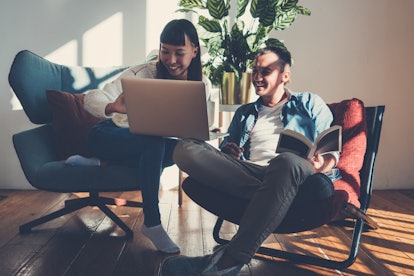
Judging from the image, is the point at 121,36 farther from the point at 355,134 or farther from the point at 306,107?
the point at 355,134

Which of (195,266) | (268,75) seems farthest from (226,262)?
(268,75)

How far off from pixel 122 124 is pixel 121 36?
1271 millimetres

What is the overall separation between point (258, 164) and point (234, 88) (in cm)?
90

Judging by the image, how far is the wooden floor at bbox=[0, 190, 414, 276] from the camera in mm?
1677

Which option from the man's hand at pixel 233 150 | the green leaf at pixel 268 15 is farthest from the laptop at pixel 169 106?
the green leaf at pixel 268 15

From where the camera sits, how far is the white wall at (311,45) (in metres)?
3.08

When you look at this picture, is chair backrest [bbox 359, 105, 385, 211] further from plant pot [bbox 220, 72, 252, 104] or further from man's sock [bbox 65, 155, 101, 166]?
man's sock [bbox 65, 155, 101, 166]

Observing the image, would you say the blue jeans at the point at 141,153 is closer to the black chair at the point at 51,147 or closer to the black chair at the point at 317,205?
the black chair at the point at 51,147

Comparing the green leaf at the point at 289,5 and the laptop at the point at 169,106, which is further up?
the green leaf at the point at 289,5

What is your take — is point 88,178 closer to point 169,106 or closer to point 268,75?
point 169,106

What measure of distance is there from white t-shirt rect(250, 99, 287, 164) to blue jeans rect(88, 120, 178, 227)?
37 centimetres

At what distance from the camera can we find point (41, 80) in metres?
2.23

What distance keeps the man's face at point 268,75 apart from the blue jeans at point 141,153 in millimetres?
470

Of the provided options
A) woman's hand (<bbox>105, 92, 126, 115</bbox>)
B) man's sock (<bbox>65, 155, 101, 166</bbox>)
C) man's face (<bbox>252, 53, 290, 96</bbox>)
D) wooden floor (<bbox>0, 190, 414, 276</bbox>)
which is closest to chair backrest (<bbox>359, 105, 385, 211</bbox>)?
wooden floor (<bbox>0, 190, 414, 276</bbox>)
